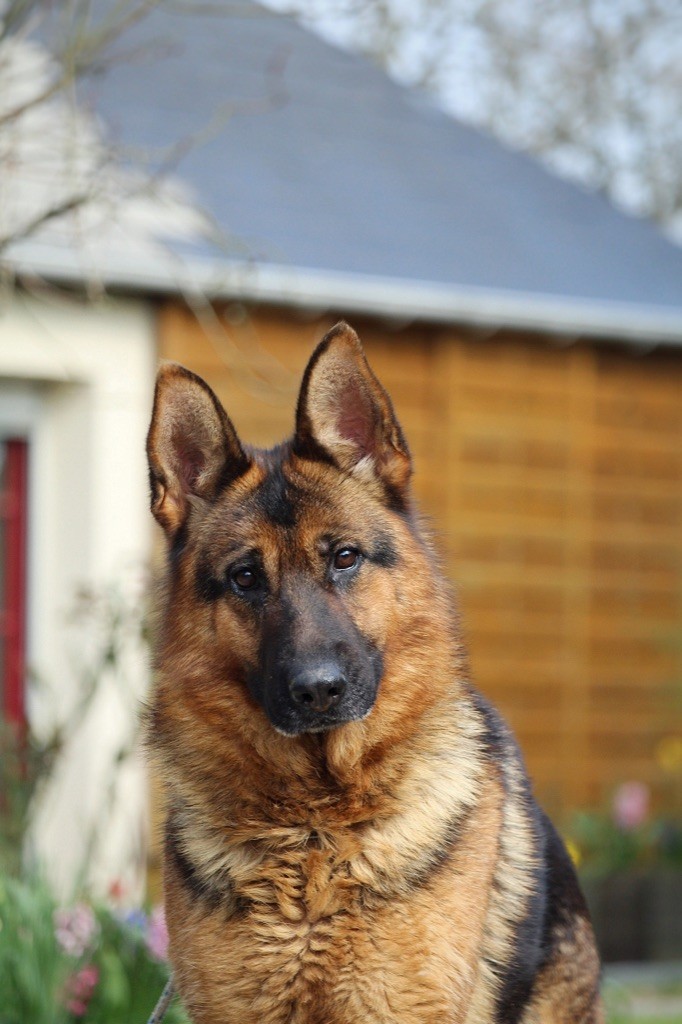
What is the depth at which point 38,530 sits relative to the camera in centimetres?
873

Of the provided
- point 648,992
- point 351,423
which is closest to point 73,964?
point 351,423

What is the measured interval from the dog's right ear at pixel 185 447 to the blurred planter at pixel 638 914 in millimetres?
6001

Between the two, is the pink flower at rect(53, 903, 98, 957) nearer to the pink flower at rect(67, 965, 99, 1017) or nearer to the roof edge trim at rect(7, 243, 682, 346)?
the pink flower at rect(67, 965, 99, 1017)

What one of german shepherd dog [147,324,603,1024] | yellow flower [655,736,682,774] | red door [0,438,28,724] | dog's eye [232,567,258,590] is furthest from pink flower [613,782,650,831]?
dog's eye [232,567,258,590]

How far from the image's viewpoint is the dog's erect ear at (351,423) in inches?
139

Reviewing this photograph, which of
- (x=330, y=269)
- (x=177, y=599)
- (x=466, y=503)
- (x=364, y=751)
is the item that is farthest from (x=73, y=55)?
(x=466, y=503)

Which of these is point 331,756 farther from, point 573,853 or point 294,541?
point 573,853

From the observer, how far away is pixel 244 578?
353 centimetres

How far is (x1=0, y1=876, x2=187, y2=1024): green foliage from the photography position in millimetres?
4336

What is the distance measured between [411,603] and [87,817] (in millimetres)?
5162

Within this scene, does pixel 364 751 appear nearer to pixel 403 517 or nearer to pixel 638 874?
pixel 403 517

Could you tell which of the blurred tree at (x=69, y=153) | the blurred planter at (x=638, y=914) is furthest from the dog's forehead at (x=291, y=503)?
the blurred planter at (x=638, y=914)

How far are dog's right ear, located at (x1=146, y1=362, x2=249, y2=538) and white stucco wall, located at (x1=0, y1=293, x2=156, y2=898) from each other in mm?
4347

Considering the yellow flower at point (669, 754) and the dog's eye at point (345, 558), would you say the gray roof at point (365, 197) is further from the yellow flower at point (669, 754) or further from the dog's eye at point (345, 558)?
the dog's eye at point (345, 558)
